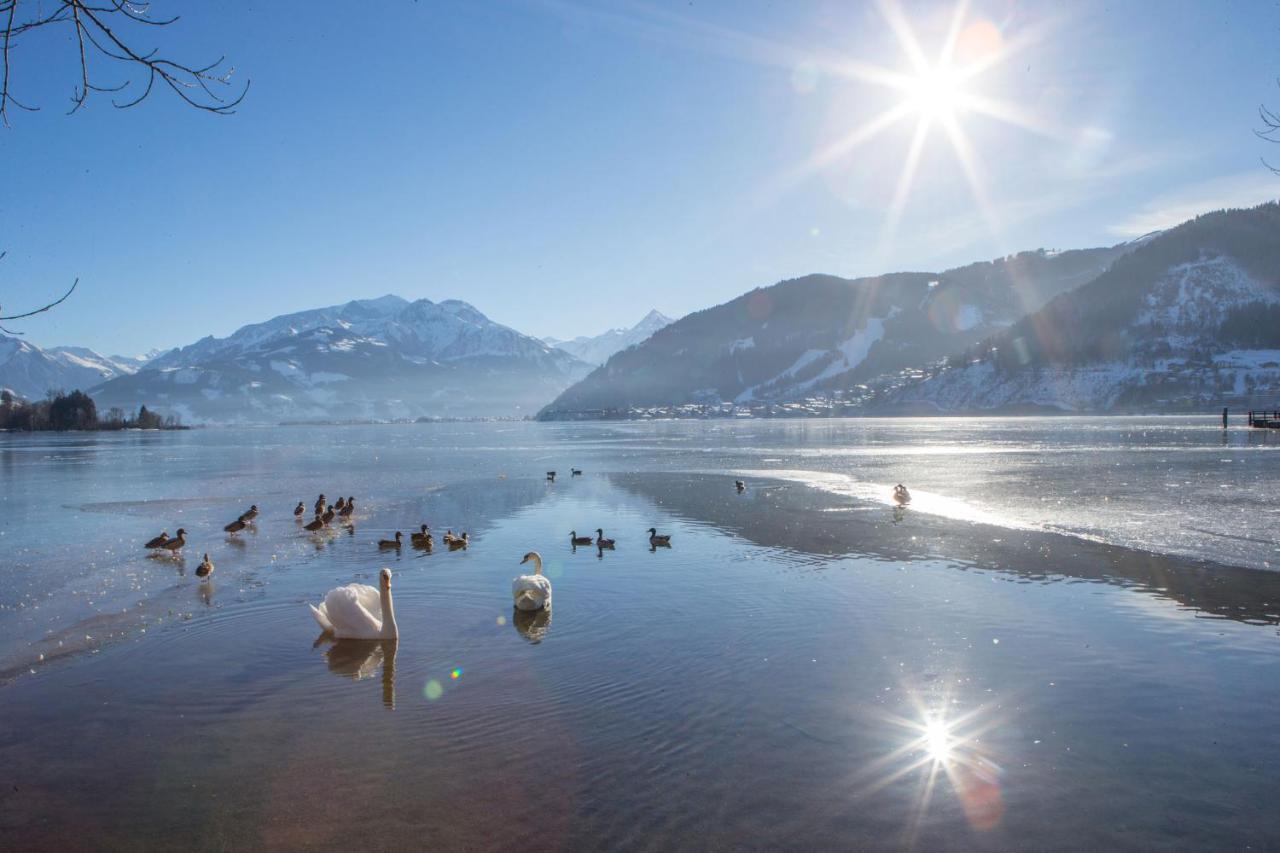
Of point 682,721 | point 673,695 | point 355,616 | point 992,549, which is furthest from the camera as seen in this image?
point 992,549

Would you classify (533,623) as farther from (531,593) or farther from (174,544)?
(174,544)

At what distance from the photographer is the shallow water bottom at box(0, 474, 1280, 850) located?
8125 mm

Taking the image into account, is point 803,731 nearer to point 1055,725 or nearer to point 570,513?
point 1055,725

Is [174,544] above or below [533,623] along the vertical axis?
above

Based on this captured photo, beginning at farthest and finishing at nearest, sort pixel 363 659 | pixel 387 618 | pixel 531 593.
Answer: pixel 531 593, pixel 387 618, pixel 363 659

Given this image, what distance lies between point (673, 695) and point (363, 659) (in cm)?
586

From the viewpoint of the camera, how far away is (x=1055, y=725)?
10375mm

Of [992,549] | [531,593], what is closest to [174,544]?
[531,593]

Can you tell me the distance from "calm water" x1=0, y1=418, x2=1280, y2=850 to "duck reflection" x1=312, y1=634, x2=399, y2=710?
0.07 m

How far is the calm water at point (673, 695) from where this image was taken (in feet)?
27.0

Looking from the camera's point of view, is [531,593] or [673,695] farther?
[531,593]

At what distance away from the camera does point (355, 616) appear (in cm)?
1455

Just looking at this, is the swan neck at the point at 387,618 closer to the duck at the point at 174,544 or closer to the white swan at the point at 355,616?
the white swan at the point at 355,616

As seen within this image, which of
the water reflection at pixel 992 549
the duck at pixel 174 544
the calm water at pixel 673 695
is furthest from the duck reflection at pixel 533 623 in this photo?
the duck at pixel 174 544
